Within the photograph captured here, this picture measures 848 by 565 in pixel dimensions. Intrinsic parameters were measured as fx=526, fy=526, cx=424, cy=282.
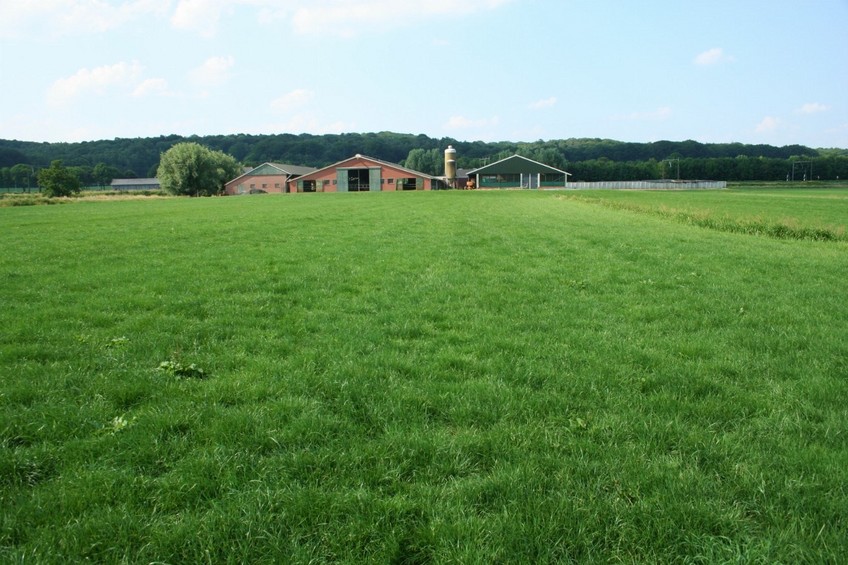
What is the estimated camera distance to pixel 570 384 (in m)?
5.70

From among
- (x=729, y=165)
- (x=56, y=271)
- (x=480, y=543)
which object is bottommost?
(x=480, y=543)

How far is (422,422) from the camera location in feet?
16.0

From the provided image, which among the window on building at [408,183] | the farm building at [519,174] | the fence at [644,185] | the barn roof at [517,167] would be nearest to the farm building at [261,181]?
the window on building at [408,183]

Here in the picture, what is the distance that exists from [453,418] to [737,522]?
2.35 m

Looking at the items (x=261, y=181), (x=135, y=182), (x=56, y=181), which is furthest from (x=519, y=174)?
(x=135, y=182)

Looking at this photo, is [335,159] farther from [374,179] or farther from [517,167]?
[517,167]

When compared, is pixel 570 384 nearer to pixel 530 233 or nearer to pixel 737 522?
pixel 737 522

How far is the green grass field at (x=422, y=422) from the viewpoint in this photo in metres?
3.34

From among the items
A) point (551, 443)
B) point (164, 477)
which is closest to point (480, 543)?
point (551, 443)

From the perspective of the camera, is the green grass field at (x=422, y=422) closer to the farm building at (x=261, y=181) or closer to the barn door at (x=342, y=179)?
the barn door at (x=342, y=179)

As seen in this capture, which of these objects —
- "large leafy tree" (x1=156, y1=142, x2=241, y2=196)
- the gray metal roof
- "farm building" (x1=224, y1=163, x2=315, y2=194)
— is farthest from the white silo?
the gray metal roof

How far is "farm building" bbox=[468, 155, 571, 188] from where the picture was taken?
106 metres

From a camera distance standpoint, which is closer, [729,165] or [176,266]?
[176,266]

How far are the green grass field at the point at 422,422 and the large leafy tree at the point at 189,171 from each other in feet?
282
